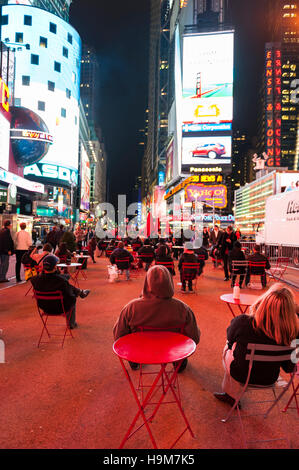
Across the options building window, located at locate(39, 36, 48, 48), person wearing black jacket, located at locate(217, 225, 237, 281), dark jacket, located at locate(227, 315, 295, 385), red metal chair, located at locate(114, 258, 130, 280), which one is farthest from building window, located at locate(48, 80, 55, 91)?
dark jacket, located at locate(227, 315, 295, 385)

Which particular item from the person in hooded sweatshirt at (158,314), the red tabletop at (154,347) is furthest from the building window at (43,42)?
the red tabletop at (154,347)

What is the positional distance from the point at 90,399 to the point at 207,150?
2094 inches

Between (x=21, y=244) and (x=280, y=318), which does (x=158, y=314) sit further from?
(x=21, y=244)

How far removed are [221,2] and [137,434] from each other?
83858mm

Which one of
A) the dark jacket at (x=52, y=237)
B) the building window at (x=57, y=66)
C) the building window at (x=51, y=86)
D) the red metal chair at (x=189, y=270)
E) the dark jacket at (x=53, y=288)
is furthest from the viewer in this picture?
the building window at (x=57, y=66)

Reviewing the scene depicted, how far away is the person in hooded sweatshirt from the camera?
10.6 feet

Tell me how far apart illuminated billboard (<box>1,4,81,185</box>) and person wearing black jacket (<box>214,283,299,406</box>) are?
48.0 m

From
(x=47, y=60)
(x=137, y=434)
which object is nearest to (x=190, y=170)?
(x=47, y=60)

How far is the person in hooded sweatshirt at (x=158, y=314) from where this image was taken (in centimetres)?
322

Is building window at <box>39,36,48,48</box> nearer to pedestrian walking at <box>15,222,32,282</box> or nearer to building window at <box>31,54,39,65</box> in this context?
building window at <box>31,54,39,65</box>

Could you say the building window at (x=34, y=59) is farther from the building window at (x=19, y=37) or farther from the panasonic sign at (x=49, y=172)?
the panasonic sign at (x=49, y=172)

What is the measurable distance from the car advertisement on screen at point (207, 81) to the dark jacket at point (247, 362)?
52427 millimetres

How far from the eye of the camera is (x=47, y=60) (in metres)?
49.6

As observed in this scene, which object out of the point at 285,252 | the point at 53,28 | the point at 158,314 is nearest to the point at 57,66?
the point at 53,28
